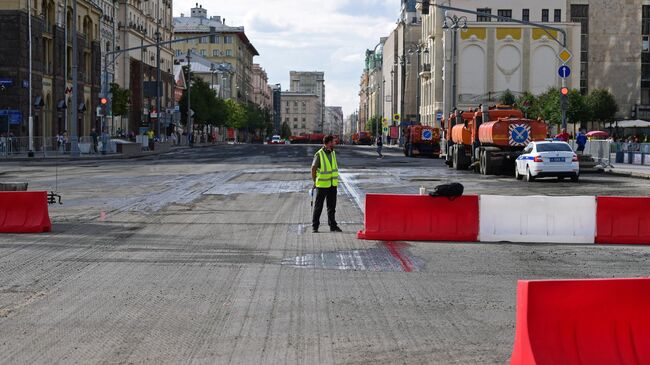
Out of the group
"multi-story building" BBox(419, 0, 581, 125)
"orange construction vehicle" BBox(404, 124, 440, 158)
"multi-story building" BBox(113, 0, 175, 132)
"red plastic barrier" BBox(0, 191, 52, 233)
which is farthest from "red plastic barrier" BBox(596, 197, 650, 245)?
"multi-story building" BBox(419, 0, 581, 125)

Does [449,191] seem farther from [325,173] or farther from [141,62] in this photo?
[141,62]

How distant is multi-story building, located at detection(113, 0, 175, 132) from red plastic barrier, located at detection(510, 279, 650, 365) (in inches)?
3274

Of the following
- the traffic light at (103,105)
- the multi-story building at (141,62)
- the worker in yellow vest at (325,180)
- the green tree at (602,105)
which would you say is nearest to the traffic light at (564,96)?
the worker in yellow vest at (325,180)

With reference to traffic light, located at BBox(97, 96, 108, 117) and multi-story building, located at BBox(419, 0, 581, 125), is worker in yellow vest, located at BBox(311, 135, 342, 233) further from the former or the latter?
multi-story building, located at BBox(419, 0, 581, 125)

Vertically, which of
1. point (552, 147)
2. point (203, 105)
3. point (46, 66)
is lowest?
point (552, 147)

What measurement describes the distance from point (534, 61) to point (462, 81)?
7.93m

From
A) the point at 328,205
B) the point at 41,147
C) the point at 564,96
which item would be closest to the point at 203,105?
the point at 41,147

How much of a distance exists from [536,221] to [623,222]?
4.60 ft

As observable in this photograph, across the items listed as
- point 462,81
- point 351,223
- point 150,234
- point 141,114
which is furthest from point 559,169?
point 141,114

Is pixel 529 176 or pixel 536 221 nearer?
pixel 536 221

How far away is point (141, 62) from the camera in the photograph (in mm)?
97438

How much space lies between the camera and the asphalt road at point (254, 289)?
714 cm

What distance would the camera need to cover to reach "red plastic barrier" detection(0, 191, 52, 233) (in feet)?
52.3

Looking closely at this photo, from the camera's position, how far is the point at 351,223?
58.5ft
